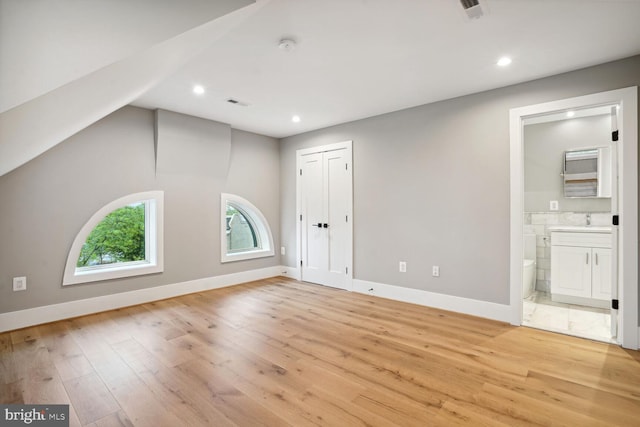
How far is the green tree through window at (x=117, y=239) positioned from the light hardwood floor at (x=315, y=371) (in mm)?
824

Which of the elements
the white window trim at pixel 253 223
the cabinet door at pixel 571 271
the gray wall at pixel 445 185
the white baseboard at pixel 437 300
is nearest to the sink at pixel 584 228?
the cabinet door at pixel 571 271

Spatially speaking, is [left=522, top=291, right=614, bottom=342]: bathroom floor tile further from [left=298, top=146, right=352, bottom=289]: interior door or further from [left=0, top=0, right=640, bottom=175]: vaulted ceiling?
[left=0, top=0, right=640, bottom=175]: vaulted ceiling

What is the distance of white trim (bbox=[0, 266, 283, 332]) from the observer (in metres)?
3.02

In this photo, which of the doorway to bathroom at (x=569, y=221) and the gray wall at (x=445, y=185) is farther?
the doorway to bathroom at (x=569, y=221)

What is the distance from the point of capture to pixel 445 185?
3.59 meters

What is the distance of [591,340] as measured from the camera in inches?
107

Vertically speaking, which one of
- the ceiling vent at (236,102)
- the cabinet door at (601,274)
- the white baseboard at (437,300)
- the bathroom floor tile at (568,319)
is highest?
the ceiling vent at (236,102)

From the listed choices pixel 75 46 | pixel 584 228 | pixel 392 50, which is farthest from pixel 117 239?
pixel 584 228

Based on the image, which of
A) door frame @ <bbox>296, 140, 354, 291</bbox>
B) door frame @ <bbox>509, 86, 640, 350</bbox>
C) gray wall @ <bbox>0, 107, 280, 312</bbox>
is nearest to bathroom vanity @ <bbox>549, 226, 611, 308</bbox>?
door frame @ <bbox>509, 86, 640, 350</bbox>

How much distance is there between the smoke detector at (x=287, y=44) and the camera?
7.42 ft

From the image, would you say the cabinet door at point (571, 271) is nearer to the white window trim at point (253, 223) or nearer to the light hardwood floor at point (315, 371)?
the light hardwood floor at point (315, 371)

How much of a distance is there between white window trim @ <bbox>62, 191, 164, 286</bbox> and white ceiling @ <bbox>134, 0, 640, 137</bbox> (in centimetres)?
122

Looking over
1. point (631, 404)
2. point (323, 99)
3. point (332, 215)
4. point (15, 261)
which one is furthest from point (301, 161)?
point (631, 404)

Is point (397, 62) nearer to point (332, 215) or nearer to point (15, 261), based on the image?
point (332, 215)
